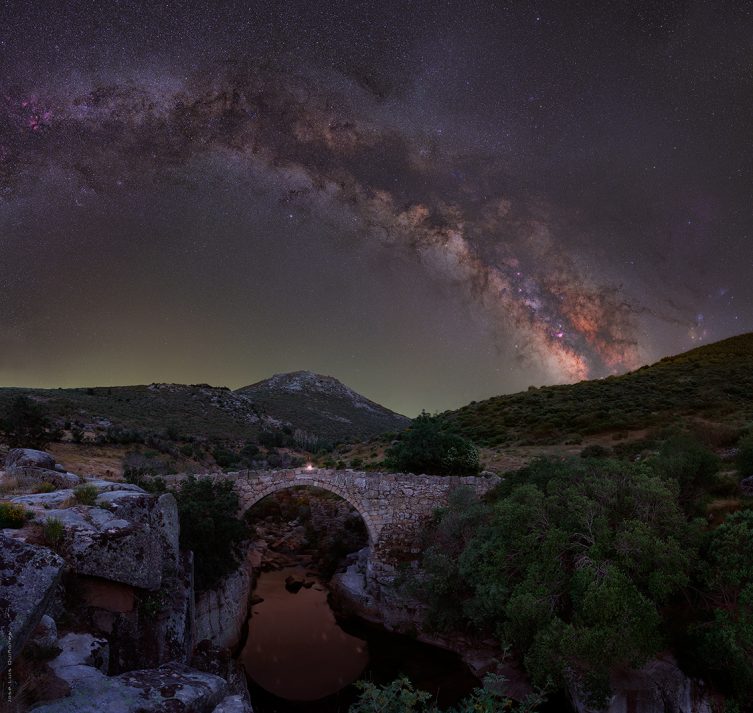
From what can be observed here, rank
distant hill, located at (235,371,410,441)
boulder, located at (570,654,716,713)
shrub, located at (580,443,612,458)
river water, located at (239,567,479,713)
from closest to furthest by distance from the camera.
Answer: boulder, located at (570,654,716,713), river water, located at (239,567,479,713), shrub, located at (580,443,612,458), distant hill, located at (235,371,410,441)

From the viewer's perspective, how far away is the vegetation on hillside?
9.81 metres

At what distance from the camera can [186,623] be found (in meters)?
10.8

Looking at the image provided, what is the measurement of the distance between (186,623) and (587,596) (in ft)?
29.1

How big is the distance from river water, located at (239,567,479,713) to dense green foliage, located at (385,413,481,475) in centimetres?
770

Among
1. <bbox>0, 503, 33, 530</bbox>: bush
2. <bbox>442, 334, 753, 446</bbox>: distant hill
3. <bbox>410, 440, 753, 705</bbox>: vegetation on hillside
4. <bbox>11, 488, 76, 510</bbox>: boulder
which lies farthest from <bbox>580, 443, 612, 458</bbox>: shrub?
<bbox>0, 503, 33, 530</bbox>: bush

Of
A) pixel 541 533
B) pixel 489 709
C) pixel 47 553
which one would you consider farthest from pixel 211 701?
pixel 541 533

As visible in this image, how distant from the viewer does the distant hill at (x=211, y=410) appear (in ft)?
128

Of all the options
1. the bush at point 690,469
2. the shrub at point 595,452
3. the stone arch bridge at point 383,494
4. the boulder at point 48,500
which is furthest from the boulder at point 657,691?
the shrub at point 595,452

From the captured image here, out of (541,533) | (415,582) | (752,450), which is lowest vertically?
(415,582)

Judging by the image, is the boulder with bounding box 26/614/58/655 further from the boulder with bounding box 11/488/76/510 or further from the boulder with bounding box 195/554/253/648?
the boulder with bounding box 195/554/253/648

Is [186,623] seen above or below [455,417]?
below

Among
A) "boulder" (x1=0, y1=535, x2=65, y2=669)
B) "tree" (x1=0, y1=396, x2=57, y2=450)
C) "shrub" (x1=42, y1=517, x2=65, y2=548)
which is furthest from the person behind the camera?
"tree" (x1=0, y1=396, x2=57, y2=450)

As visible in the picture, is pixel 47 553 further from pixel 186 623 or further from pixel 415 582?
pixel 415 582

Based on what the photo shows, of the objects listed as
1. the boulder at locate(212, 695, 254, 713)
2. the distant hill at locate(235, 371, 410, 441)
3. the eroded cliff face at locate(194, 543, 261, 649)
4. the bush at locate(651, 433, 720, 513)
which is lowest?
the eroded cliff face at locate(194, 543, 261, 649)
